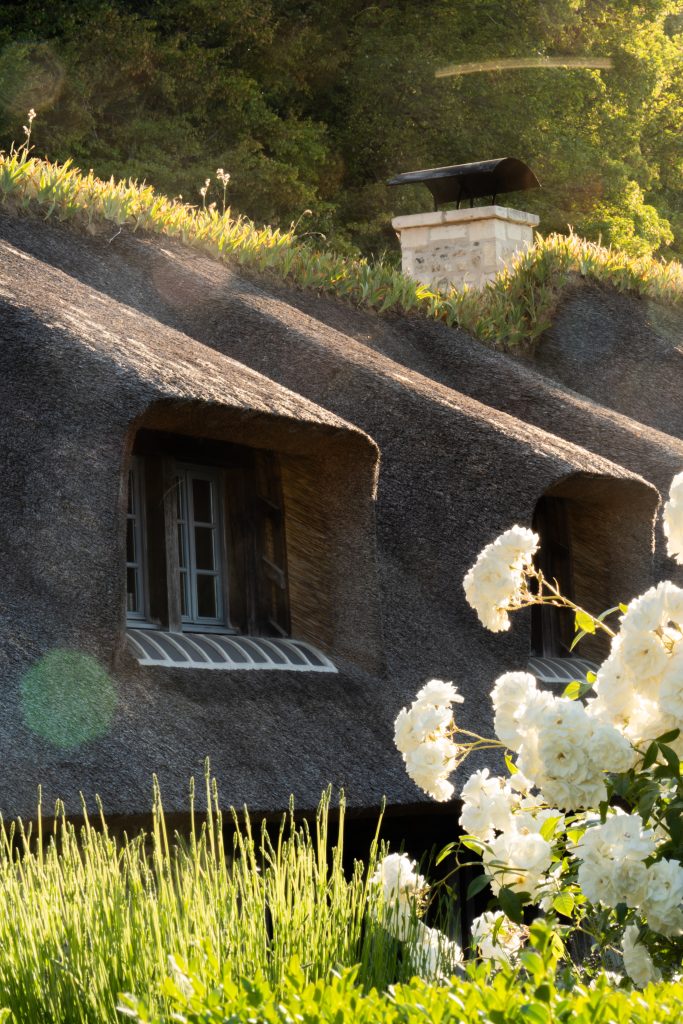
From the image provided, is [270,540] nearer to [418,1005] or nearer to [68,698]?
[68,698]

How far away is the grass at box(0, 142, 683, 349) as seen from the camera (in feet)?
29.5

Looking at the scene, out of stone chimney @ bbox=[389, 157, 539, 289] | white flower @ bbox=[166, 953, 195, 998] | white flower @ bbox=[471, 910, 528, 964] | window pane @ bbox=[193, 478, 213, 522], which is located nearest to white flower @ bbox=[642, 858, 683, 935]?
white flower @ bbox=[471, 910, 528, 964]

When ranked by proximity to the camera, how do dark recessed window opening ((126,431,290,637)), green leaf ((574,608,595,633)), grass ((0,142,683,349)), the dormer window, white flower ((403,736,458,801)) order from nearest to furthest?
green leaf ((574,608,595,633)) < white flower ((403,736,458,801)) < dark recessed window opening ((126,431,290,637)) < grass ((0,142,683,349)) < the dormer window

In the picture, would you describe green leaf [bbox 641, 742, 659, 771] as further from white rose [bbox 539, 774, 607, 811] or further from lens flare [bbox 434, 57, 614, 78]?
lens flare [bbox 434, 57, 614, 78]

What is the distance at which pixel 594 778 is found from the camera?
129 inches

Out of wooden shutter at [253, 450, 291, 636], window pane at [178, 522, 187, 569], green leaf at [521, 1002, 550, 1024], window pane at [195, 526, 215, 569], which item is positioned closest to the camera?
green leaf at [521, 1002, 550, 1024]

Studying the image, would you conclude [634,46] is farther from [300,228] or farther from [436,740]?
[436,740]

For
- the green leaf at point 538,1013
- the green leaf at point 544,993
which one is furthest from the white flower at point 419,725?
the green leaf at point 538,1013

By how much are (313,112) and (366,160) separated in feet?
3.85

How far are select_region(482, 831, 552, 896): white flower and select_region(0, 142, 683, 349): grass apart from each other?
6167 millimetres

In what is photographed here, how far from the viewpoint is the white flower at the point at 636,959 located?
3465 mm

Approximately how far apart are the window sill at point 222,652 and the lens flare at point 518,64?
18.6m

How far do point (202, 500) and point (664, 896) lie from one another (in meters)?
4.86

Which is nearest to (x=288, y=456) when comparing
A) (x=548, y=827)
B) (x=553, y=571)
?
(x=553, y=571)
